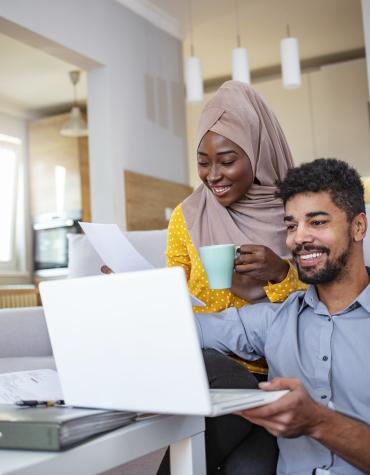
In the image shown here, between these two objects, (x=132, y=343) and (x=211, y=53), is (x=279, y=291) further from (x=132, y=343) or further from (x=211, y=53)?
(x=211, y=53)

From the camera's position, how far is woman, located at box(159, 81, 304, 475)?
1626 mm

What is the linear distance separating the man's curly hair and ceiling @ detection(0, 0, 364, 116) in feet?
13.4

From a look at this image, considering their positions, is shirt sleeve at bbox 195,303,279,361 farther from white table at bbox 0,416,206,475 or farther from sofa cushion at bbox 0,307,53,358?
sofa cushion at bbox 0,307,53,358

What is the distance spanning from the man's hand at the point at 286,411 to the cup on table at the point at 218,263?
1.49ft

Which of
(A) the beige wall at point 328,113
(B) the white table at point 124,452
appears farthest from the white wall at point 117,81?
(B) the white table at point 124,452

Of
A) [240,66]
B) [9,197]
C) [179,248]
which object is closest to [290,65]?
[240,66]

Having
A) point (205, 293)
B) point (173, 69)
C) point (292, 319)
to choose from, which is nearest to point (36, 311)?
point (205, 293)

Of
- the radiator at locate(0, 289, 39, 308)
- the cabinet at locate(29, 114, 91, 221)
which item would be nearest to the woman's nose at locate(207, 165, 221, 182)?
the radiator at locate(0, 289, 39, 308)

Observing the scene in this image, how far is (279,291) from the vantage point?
5.28 feet

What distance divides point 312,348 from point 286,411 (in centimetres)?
42

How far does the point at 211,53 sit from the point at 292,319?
17.1 ft

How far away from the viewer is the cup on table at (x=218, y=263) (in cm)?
142

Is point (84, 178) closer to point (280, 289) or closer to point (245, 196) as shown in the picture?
point (245, 196)

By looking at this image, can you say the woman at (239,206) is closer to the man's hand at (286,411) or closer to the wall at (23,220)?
the man's hand at (286,411)
